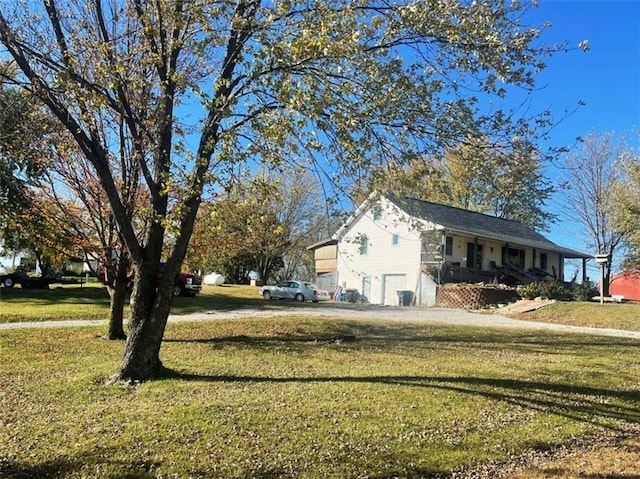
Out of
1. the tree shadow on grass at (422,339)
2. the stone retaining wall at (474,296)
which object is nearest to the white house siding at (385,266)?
the stone retaining wall at (474,296)

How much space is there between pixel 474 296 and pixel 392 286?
21.3 feet

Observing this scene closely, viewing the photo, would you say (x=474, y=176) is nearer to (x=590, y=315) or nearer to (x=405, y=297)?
→ (x=590, y=315)

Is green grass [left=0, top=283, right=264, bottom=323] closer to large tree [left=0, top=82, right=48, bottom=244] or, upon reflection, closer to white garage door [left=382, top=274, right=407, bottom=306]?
large tree [left=0, top=82, right=48, bottom=244]

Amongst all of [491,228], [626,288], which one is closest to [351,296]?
[491,228]

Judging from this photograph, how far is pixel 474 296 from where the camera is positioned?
1013 inches

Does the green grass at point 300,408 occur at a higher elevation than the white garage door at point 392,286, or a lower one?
lower

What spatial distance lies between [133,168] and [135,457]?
21.6 feet

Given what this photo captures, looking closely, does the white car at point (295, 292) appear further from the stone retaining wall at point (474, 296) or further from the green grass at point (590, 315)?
the green grass at point (590, 315)

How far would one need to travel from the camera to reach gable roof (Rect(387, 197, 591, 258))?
1148 inches

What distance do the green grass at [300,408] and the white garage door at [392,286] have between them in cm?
1931

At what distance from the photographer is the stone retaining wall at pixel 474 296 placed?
25562 mm

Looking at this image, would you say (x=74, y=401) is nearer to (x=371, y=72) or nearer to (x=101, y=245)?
(x=371, y=72)

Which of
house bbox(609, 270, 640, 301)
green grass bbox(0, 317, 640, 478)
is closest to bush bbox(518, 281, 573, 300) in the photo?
green grass bbox(0, 317, 640, 478)

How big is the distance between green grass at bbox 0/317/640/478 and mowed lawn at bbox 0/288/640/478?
23 mm
